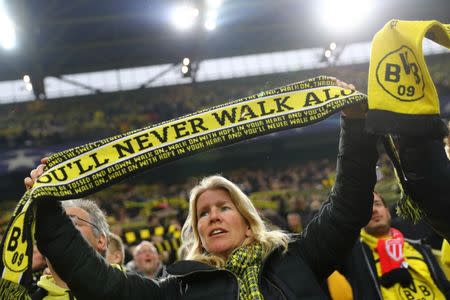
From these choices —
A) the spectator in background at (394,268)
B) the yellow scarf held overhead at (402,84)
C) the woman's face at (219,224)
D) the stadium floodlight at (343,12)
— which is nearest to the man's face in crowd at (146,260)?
the spectator in background at (394,268)

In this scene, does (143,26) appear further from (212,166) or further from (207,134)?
(207,134)

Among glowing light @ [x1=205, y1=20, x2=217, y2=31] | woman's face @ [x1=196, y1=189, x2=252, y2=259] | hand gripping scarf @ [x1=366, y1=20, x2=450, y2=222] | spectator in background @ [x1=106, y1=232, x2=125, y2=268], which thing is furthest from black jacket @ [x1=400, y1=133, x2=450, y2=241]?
glowing light @ [x1=205, y1=20, x2=217, y2=31]

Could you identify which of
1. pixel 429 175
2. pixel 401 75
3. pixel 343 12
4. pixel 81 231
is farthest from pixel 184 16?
pixel 429 175

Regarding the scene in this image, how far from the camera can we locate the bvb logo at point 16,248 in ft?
4.83

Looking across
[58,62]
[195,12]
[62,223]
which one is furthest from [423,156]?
[58,62]

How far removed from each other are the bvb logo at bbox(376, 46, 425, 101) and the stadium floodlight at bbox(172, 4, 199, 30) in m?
9.82

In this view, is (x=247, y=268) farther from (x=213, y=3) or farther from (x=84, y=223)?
(x=213, y=3)

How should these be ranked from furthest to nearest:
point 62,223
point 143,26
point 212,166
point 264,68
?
point 264,68 → point 212,166 → point 143,26 → point 62,223

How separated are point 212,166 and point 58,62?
534 cm

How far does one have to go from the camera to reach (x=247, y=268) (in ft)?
5.61

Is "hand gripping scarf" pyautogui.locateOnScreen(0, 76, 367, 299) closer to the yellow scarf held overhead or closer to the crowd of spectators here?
the yellow scarf held overhead

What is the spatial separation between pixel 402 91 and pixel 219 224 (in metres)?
0.84

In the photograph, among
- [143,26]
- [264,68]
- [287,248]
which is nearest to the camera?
[287,248]

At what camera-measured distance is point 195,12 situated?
36.3 feet
